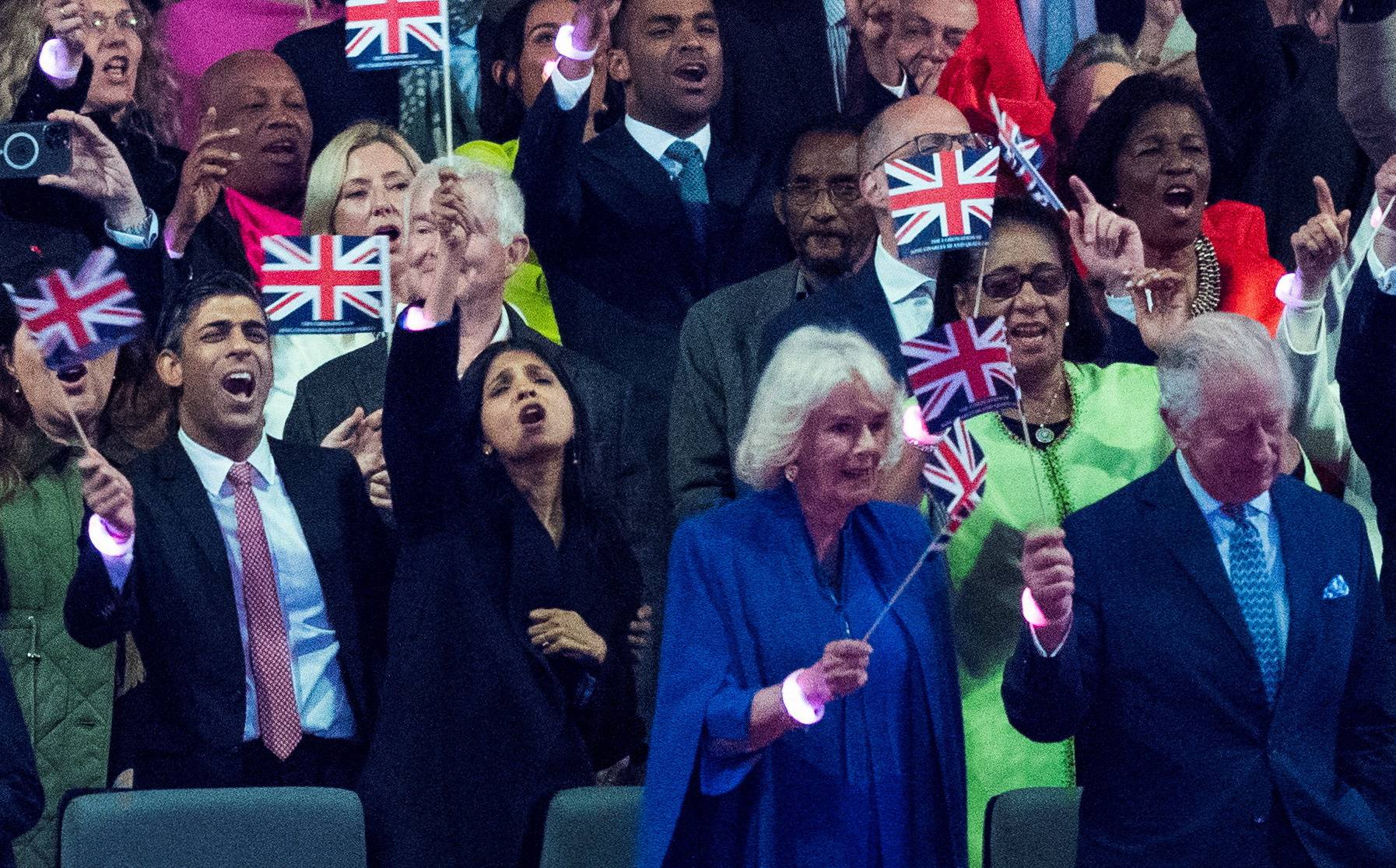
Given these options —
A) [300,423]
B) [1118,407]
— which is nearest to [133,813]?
[300,423]

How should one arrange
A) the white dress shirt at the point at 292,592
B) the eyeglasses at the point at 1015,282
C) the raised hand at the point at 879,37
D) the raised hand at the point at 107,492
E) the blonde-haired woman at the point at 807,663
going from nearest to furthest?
the blonde-haired woman at the point at 807,663, the raised hand at the point at 107,492, the white dress shirt at the point at 292,592, the eyeglasses at the point at 1015,282, the raised hand at the point at 879,37

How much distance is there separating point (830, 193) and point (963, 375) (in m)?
0.90

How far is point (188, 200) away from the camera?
4.26 m

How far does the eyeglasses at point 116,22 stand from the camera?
4.34 metres

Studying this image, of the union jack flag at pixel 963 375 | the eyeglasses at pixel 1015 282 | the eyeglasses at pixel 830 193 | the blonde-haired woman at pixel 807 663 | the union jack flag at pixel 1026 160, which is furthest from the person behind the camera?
the eyeglasses at pixel 830 193

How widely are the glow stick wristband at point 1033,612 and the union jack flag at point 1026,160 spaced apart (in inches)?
51.3

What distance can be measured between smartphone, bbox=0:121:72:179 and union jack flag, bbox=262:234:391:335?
0.40m

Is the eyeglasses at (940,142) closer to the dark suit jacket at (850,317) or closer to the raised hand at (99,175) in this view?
the dark suit jacket at (850,317)

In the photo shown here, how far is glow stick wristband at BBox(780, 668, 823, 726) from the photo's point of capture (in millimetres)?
2973

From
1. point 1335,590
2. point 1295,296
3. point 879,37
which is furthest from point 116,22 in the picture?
point 1335,590

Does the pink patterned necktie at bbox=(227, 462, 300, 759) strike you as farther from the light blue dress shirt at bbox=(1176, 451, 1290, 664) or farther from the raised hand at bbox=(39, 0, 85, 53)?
the light blue dress shirt at bbox=(1176, 451, 1290, 664)

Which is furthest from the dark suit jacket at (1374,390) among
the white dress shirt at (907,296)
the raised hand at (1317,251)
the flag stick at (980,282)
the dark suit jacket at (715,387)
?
the dark suit jacket at (715,387)

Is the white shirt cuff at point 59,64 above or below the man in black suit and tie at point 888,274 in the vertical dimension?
Answer: above

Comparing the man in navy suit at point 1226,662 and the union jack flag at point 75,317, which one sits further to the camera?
the union jack flag at point 75,317
